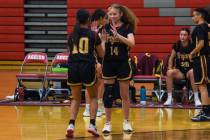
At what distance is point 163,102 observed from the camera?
11164 mm

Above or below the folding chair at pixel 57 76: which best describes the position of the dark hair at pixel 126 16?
above

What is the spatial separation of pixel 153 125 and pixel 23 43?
973 cm

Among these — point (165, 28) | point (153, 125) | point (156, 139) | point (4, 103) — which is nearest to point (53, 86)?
point (4, 103)

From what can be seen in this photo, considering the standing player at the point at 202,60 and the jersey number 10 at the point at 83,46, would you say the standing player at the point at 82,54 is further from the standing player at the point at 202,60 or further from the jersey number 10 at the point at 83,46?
the standing player at the point at 202,60

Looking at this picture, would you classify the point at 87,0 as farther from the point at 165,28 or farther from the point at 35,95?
the point at 35,95

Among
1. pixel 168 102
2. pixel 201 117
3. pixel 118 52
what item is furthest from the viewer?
pixel 168 102

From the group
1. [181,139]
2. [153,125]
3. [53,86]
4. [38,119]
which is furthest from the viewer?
[53,86]

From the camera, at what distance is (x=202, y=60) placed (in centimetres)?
893

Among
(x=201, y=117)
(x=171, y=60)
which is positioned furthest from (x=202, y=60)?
(x=171, y=60)

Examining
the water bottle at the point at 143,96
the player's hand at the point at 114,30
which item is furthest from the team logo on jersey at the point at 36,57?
the player's hand at the point at 114,30

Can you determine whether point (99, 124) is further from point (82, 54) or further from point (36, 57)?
point (36, 57)

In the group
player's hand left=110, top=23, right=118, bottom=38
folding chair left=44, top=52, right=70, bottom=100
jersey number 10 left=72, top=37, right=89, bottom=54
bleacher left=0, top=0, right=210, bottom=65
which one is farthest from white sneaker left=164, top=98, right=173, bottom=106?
bleacher left=0, top=0, right=210, bottom=65

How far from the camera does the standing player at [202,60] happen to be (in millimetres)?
8852

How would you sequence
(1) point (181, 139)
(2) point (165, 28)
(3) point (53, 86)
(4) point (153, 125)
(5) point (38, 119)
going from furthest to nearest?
(2) point (165, 28) → (3) point (53, 86) → (5) point (38, 119) → (4) point (153, 125) → (1) point (181, 139)
